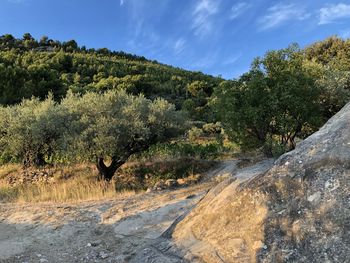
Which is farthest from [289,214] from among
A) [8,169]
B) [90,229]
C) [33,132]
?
[8,169]

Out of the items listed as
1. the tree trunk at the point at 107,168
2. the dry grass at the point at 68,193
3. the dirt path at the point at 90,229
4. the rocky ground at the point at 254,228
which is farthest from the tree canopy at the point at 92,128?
the rocky ground at the point at 254,228

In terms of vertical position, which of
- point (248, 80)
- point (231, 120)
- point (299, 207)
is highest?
point (248, 80)

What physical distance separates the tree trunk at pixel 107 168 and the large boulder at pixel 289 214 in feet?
30.4

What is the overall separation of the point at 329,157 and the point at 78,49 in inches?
2912

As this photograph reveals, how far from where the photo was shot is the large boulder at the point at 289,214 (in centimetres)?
497

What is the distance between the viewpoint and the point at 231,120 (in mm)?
14656

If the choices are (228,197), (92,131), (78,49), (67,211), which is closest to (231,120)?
(92,131)

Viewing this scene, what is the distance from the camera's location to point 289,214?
17.5 ft

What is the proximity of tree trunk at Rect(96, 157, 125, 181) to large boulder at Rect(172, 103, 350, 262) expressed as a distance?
926 cm

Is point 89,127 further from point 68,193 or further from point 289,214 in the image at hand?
point 289,214

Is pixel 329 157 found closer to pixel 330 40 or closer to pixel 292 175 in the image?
pixel 292 175

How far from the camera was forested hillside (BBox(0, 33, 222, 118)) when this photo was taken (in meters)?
38.5

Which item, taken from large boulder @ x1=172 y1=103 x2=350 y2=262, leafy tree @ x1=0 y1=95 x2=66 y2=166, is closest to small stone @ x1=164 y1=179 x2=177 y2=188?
leafy tree @ x1=0 y1=95 x2=66 y2=166

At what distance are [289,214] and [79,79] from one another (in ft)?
148
